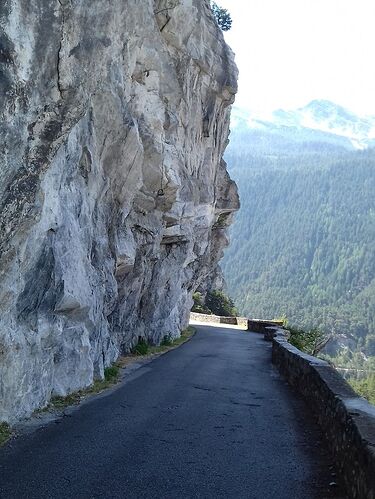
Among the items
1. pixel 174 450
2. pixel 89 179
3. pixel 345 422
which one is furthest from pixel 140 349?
pixel 345 422

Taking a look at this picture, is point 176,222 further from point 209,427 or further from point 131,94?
point 209,427

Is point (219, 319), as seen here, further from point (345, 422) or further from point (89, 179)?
point (345, 422)

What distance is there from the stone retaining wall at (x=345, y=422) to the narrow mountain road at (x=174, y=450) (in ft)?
1.11

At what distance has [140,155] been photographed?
17.9 metres

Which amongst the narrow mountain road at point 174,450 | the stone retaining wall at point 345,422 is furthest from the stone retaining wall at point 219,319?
the stone retaining wall at point 345,422

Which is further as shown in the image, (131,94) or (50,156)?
(131,94)

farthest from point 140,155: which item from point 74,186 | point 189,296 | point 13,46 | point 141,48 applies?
point 189,296

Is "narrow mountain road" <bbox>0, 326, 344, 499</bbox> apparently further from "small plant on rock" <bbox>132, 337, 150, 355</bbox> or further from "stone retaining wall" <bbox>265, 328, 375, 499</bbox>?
"small plant on rock" <bbox>132, 337, 150, 355</bbox>

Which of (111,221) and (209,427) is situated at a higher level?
(111,221)

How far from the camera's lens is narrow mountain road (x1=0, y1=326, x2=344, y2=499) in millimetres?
7020

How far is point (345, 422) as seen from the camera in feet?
25.7

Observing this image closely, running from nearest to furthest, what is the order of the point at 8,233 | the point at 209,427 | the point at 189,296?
the point at 8,233 → the point at 209,427 → the point at 189,296

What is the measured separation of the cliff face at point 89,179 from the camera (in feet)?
25.8

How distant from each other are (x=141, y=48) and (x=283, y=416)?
1339 centimetres
